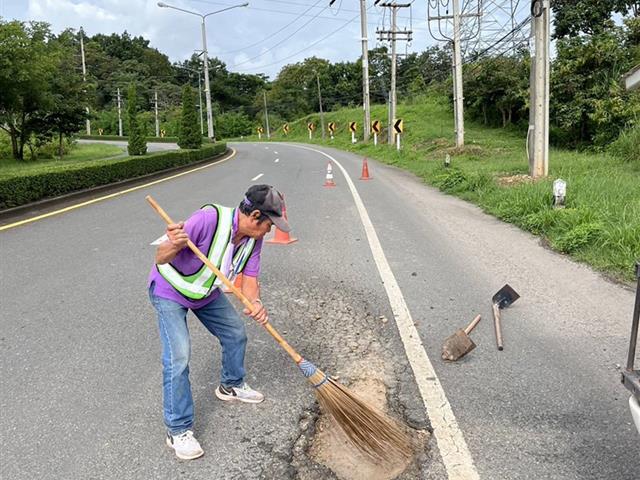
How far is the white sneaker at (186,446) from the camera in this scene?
8.97ft

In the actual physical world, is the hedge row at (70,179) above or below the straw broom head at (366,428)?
above

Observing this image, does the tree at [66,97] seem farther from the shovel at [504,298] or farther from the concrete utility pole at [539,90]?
the shovel at [504,298]

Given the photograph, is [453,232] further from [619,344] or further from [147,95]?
[147,95]

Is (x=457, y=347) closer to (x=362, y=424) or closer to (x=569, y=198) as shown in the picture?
(x=362, y=424)

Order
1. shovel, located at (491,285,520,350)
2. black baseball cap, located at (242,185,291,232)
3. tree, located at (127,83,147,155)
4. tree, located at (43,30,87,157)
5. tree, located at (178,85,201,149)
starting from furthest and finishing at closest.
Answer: tree, located at (178,85,201,149), tree, located at (127,83,147,155), tree, located at (43,30,87,157), shovel, located at (491,285,520,350), black baseball cap, located at (242,185,291,232)

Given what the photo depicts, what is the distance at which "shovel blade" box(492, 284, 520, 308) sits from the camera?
487 centimetres

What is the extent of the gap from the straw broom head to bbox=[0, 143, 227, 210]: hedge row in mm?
9319

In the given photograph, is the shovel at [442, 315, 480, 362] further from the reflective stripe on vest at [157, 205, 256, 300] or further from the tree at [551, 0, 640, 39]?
the tree at [551, 0, 640, 39]

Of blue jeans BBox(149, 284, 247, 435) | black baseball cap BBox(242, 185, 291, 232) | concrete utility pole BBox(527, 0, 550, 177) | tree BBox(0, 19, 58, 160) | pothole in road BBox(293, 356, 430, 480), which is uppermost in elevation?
tree BBox(0, 19, 58, 160)

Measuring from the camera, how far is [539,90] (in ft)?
37.9

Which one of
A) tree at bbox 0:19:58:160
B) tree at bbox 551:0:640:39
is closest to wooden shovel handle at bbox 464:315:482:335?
tree at bbox 0:19:58:160

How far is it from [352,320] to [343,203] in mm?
6818

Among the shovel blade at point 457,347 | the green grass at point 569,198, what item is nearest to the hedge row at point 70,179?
the green grass at point 569,198

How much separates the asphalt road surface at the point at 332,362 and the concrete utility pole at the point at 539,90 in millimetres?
5105
